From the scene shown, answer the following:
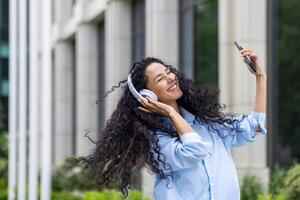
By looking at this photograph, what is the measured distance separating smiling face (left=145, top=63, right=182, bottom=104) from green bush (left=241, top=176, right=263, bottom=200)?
24.3ft

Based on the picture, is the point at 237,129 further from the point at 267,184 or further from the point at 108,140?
the point at 267,184

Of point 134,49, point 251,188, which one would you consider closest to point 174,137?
point 251,188

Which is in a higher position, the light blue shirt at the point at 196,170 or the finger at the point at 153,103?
the finger at the point at 153,103

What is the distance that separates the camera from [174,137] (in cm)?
424

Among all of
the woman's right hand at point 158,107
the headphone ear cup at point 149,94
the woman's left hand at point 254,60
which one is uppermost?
the woman's left hand at point 254,60

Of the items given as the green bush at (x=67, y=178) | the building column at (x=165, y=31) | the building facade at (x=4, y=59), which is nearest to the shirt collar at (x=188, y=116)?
the building column at (x=165, y=31)

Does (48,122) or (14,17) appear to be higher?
(14,17)

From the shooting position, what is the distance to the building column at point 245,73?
1402cm

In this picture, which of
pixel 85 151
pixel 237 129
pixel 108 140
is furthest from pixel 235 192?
pixel 85 151

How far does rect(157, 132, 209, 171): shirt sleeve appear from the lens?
402cm

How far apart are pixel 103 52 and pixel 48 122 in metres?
15.0

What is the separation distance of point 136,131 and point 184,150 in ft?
1.02

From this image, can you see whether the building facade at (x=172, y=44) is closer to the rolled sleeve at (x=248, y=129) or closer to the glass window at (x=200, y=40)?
the glass window at (x=200, y=40)

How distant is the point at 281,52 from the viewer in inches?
570
